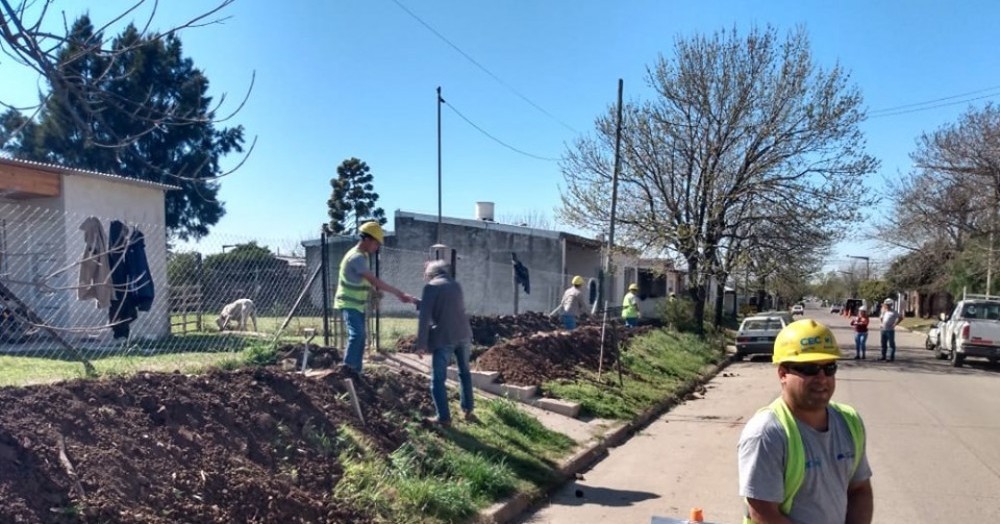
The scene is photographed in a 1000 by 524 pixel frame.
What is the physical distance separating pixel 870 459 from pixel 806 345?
258 inches

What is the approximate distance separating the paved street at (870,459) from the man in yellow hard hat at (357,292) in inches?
98.1

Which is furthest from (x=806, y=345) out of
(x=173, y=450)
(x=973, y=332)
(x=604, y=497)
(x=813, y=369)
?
(x=973, y=332)

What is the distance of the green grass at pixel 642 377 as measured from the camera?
10.5 metres

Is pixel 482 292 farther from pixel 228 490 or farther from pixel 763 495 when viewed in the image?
pixel 763 495

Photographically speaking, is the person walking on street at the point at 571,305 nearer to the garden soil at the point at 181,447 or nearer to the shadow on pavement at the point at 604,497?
the shadow on pavement at the point at 604,497

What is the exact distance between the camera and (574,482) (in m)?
7.27

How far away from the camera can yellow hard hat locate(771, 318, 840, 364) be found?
2.70m

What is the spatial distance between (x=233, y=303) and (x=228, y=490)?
10764 mm

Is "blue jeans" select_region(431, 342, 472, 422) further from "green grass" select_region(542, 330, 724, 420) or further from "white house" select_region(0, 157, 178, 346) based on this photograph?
"white house" select_region(0, 157, 178, 346)

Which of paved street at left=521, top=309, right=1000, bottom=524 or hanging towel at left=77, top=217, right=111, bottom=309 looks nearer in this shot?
paved street at left=521, top=309, right=1000, bottom=524

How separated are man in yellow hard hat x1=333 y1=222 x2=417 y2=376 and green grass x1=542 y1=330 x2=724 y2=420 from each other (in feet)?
12.2

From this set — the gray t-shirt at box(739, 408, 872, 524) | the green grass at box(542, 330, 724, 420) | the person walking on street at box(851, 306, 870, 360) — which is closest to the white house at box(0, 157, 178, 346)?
the green grass at box(542, 330, 724, 420)

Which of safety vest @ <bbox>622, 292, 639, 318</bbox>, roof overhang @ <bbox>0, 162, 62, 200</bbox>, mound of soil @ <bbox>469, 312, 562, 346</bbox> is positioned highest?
roof overhang @ <bbox>0, 162, 62, 200</bbox>

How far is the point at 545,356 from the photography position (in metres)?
12.1
